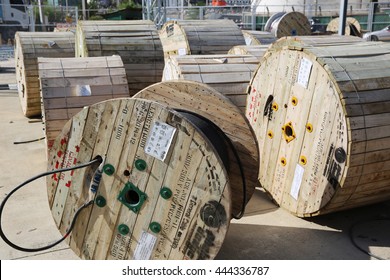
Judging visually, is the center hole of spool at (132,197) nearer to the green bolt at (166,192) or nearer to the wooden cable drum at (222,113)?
the green bolt at (166,192)

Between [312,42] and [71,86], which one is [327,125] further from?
[71,86]

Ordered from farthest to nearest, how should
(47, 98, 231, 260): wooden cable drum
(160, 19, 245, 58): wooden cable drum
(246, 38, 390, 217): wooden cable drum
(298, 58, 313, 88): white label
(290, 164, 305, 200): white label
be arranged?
(160, 19, 245, 58): wooden cable drum < (290, 164, 305, 200): white label < (298, 58, 313, 88): white label < (246, 38, 390, 217): wooden cable drum < (47, 98, 231, 260): wooden cable drum

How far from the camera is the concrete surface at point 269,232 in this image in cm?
366

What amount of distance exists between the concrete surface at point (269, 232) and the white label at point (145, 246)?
80 cm

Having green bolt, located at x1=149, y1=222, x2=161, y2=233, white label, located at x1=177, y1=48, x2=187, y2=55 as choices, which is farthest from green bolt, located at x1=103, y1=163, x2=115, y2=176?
white label, located at x1=177, y1=48, x2=187, y2=55

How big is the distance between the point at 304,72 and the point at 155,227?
204 centimetres

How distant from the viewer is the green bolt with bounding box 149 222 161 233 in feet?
9.63

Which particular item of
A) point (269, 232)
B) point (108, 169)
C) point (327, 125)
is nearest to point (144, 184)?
point (108, 169)

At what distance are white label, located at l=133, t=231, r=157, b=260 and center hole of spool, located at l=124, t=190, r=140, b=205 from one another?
8.5 inches

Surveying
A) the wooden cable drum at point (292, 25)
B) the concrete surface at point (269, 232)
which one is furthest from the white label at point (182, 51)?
the wooden cable drum at point (292, 25)

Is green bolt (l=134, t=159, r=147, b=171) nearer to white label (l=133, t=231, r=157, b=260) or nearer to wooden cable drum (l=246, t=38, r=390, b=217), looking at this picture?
white label (l=133, t=231, r=157, b=260)

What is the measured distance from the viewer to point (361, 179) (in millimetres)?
3664

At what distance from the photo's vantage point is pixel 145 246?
119 inches

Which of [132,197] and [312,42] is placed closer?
[132,197]
